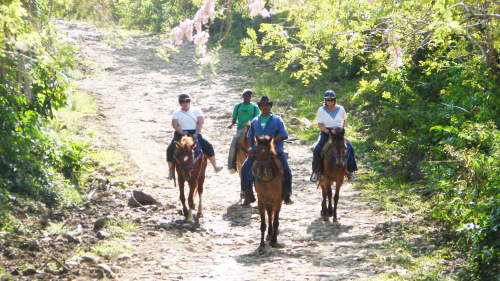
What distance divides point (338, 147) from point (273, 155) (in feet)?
5.97

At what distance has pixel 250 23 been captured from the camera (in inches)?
1219

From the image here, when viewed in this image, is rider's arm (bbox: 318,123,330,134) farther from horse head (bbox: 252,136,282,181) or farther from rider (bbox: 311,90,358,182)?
horse head (bbox: 252,136,282,181)

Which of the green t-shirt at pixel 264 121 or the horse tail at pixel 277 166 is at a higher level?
the green t-shirt at pixel 264 121

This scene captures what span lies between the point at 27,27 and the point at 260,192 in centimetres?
442

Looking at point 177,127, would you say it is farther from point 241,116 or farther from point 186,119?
point 241,116

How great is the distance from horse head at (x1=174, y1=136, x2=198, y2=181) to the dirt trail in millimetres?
1008

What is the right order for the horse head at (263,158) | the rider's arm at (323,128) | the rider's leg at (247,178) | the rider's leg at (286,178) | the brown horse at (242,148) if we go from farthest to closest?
the brown horse at (242,148) < the rider's arm at (323,128) < the rider's leg at (247,178) < the rider's leg at (286,178) < the horse head at (263,158)

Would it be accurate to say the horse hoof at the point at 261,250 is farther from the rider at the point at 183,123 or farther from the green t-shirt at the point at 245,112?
the green t-shirt at the point at 245,112

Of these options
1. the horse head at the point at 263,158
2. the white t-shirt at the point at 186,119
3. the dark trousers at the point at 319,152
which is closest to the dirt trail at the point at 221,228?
the dark trousers at the point at 319,152

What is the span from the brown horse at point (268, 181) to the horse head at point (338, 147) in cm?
143

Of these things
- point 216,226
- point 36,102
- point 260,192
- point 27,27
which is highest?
point 27,27

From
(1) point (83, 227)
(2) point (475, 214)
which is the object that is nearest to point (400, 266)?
(2) point (475, 214)

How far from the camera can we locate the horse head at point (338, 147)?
987 cm

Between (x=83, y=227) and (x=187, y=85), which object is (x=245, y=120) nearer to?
(x=83, y=227)
